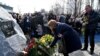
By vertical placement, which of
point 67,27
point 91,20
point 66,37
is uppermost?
point 67,27

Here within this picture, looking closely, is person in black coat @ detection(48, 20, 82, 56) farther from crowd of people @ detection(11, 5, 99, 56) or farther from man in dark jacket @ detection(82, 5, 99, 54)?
man in dark jacket @ detection(82, 5, 99, 54)

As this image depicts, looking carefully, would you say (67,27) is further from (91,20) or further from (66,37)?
(91,20)

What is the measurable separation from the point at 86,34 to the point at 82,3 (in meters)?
25.9

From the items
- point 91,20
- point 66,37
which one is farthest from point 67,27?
point 91,20

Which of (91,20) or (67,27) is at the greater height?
(67,27)

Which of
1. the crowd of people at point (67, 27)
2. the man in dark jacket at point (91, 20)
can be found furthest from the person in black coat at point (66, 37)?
the man in dark jacket at point (91, 20)

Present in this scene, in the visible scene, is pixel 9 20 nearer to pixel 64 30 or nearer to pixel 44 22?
pixel 64 30

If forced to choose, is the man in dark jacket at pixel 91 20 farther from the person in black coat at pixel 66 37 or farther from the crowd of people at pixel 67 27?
the person in black coat at pixel 66 37

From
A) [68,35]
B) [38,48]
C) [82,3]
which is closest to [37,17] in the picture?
[68,35]

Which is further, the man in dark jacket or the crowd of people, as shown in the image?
the man in dark jacket

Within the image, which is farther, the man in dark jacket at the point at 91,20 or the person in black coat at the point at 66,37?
the man in dark jacket at the point at 91,20

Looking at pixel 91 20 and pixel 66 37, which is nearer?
pixel 66 37

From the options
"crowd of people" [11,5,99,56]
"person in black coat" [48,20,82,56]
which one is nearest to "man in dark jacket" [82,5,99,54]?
"crowd of people" [11,5,99,56]

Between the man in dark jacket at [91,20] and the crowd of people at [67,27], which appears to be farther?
the man in dark jacket at [91,20]
